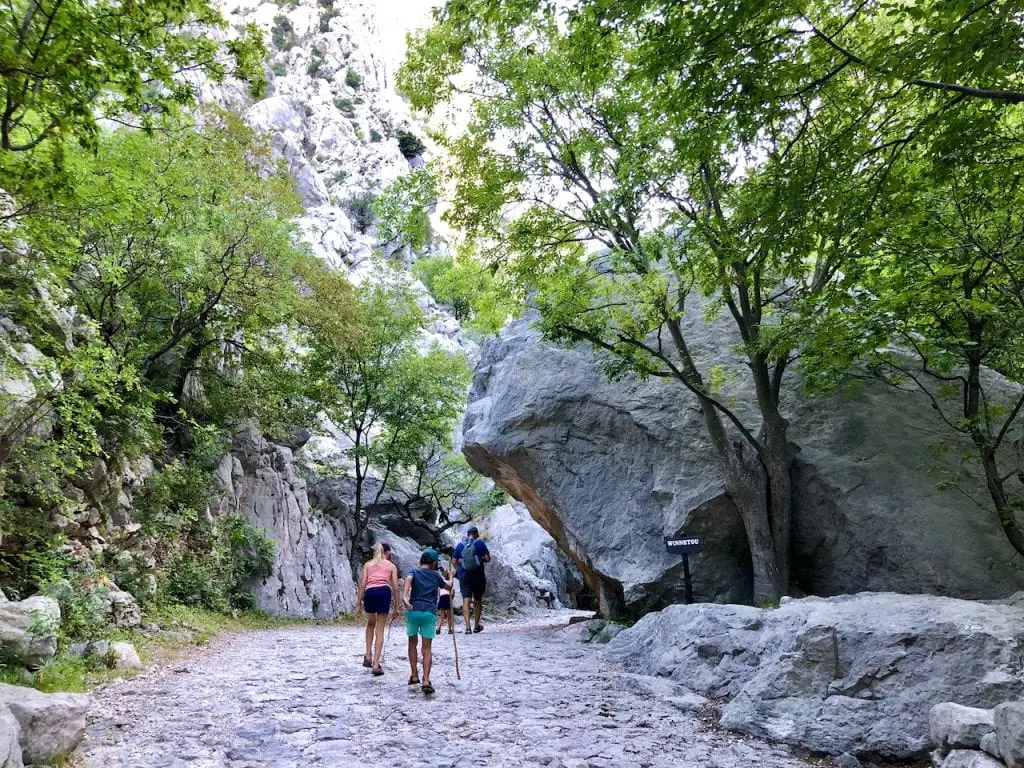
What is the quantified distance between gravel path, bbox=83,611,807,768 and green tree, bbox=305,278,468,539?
40.0 feet

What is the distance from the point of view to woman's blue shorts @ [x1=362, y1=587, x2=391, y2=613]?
7918 mm

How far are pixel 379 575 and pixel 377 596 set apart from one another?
27 cm

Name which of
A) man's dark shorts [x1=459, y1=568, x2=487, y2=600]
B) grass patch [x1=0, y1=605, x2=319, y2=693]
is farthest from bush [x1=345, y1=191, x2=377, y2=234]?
man's dark shorts [x1=459, y1=568, x2=487, y2=600]

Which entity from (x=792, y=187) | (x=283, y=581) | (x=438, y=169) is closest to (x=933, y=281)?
(x=792, y=187)

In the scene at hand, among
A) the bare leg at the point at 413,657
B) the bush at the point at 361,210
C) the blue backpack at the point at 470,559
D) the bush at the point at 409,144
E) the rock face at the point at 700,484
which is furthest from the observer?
the bush at the point at 409,144

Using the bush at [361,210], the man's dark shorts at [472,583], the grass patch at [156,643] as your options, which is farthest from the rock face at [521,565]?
the bush at [361,210]

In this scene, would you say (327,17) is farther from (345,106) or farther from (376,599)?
(376,599)

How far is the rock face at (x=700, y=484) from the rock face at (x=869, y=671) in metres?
3.23

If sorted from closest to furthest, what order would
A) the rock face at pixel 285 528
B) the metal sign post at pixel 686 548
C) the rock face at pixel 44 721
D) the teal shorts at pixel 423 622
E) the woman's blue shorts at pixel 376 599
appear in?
the rock face at pixel 44 721 < the teal shorts at pixel 423 622 < the woman's blue shorts at pixel 376 599 < the metal sign post at pixel 686 548 < the rock face at pixel 285 528

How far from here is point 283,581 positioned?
1658cm

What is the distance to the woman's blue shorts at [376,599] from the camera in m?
7.92

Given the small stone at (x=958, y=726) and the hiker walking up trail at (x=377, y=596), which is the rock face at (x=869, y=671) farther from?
the hiker walking up trail at (x=377, y=596)

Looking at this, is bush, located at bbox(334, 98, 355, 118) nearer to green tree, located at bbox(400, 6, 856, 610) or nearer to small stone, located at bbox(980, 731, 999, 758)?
green tree, located at bbox(400, 6, 856, 610)

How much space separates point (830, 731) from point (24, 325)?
35.3 ft
